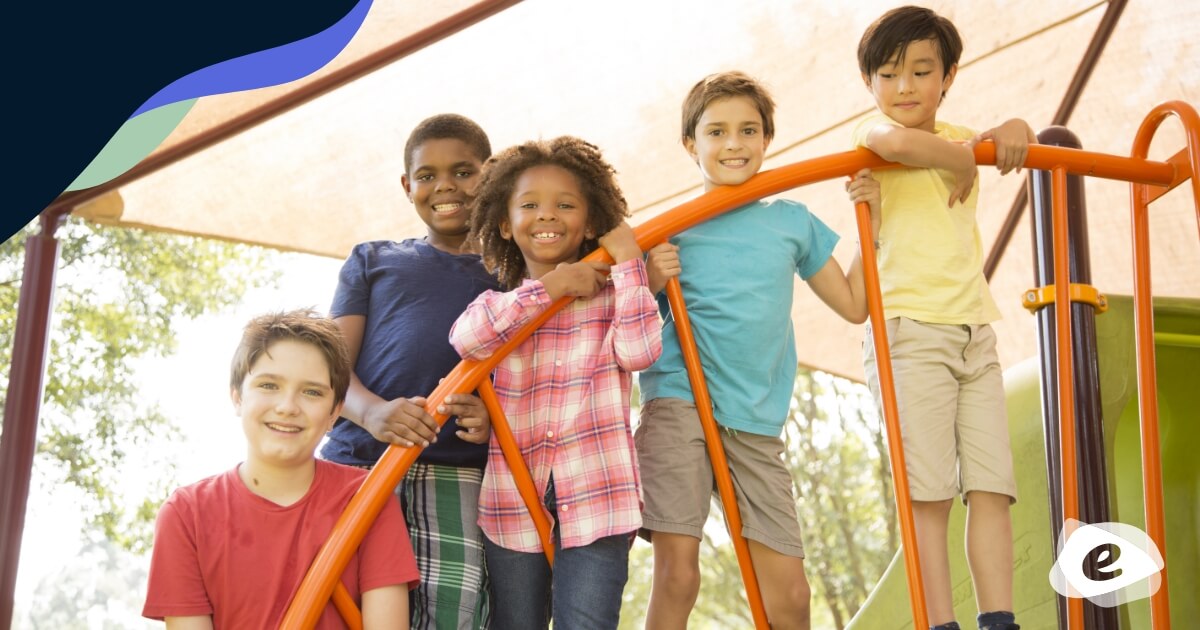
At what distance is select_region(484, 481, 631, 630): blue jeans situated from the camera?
187cm

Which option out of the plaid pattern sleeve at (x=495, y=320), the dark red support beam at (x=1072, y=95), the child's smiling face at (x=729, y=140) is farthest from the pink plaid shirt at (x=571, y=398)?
the dark red support beam at (x=1072, y=95)

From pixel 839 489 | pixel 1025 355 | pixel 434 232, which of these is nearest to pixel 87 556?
pixel 839 489

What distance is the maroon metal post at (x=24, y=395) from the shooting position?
2.68 m

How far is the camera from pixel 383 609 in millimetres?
1802

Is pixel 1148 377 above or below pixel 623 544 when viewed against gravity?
above

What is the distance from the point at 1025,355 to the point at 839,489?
203 inches

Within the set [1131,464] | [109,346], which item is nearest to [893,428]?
[1131,464]

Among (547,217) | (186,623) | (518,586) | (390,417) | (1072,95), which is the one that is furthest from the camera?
(1072,95)

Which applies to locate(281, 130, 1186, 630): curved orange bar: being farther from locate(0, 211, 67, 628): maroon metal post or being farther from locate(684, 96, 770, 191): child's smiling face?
locate(0, 211, 67, 628): maroon metal post

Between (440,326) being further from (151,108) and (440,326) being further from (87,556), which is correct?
(87,556)

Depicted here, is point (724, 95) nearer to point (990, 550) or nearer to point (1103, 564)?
point (990, 550)

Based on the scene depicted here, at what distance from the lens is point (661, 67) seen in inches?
142

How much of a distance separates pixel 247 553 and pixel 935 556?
1092 mm

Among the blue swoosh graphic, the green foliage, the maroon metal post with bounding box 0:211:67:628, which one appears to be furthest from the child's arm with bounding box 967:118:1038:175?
the green foliage
